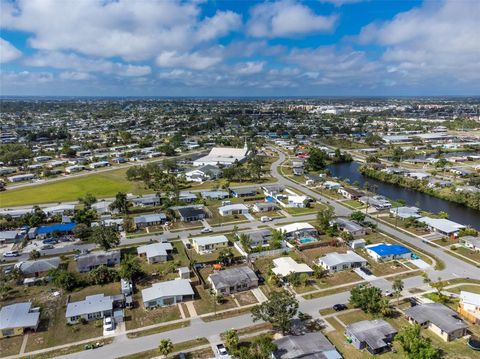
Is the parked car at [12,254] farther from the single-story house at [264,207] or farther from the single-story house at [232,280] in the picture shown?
the single-story house at [264,207]

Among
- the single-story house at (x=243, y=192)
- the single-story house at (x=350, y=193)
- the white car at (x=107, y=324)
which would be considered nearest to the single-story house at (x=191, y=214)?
the single-story house at (x=243, y=192)

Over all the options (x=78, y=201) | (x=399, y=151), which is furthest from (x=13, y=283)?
(x=399, y=151)

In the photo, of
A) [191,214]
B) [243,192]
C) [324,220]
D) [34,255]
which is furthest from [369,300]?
[243,192]

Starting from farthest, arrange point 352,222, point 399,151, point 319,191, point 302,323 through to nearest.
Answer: point 399,151 < point 319,191 < point 352,222 < point 302,323

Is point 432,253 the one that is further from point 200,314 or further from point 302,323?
point 200,314

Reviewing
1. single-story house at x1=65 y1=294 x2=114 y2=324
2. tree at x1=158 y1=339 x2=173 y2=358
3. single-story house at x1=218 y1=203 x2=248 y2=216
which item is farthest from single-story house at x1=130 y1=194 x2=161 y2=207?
tree at x1=158 y1=339 x2=173 y2=358

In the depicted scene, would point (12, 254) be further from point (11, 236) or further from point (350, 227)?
point (350, 227)

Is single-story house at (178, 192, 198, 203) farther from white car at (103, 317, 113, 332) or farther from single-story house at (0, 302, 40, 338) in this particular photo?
white car at (103, 317, 113, 332)
